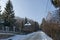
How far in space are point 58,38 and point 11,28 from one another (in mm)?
40111

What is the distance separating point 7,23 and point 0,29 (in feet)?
13.9

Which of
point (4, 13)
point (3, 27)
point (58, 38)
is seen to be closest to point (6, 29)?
point (3, 27)

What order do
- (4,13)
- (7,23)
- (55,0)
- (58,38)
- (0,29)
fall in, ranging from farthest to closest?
(4,13) < (7,23) < (0,29) < (58,38) < (55,0)

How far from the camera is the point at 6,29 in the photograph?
51906mm

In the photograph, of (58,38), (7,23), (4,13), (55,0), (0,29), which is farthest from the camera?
(4,13)

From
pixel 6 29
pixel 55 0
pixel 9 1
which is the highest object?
pixel 9 1

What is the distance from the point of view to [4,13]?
5944cm

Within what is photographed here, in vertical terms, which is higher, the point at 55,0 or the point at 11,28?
the point at 55,0

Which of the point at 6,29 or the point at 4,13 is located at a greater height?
the point at 4,13

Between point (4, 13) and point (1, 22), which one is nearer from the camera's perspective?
point (1, 22)

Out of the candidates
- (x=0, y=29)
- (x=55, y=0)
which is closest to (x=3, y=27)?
(x=0, y=29)

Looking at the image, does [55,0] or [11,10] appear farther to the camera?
[11,10]

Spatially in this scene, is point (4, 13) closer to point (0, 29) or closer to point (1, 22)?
point (1, 22)

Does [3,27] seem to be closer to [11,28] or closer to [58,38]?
[11,28]
